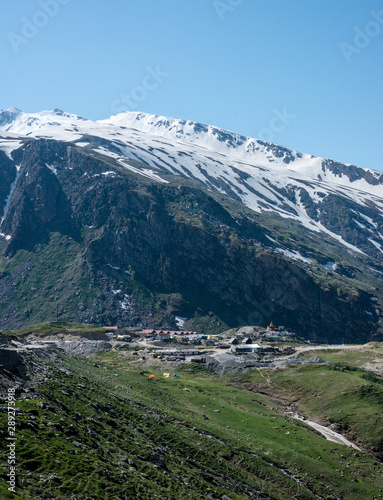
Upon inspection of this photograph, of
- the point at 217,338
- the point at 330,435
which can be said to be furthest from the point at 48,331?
the point at 330,435

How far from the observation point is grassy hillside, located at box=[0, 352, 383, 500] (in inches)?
1105

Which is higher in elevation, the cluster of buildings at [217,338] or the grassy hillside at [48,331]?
the cluster of buildings at [217,338]

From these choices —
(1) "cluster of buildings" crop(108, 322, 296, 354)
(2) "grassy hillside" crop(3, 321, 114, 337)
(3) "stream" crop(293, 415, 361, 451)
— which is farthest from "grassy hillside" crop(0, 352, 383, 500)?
(2) "grassy hillside" crop(3, 321, 114, 337)

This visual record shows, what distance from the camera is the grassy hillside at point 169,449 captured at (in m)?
28.1

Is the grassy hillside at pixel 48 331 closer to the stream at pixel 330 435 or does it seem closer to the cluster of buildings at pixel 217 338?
the cluster of buildings at pixel 217 338

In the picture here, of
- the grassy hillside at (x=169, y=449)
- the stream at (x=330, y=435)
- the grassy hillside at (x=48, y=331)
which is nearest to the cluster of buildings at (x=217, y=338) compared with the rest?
the grassy hillside at (x=48, y=331)

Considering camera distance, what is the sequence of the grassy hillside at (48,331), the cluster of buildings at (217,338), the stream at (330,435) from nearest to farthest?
the stream at (330,435) → the grassy hillside at (48,331) → the cluster of buildings at (217,338)

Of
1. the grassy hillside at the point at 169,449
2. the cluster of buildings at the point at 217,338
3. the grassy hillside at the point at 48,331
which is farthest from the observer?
the cluster of buildings at the point at 217,338

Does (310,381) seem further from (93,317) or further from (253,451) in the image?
(93,317)

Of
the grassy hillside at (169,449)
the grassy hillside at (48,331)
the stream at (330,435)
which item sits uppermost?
the grassy hillside at (169,449)

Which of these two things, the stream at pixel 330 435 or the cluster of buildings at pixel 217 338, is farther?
the cluster of buildings at pixel 217 338

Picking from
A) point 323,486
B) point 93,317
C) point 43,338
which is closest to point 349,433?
point 323,486

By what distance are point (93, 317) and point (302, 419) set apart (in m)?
137

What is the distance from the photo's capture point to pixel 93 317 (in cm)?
19925
